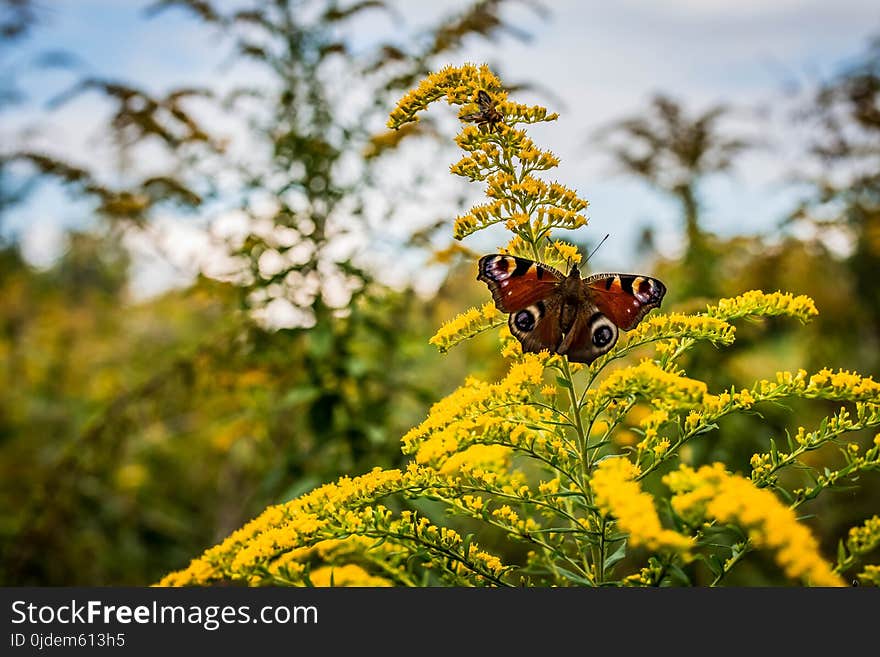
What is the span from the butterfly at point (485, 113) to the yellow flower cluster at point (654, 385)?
32.2 inches

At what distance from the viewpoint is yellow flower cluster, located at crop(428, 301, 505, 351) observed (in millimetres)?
2271

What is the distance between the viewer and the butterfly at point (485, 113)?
7.22 ft

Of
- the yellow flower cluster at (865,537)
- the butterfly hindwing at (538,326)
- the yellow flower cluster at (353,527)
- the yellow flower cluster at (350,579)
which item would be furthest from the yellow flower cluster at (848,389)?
the yellow flower cluster at (350,579)

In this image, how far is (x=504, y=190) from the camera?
7.32ft

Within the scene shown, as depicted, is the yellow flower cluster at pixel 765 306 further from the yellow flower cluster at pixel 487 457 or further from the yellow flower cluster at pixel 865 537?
the yellow flower cluster at pixel 487 457

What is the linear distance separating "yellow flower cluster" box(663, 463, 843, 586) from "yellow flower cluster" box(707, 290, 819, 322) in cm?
62

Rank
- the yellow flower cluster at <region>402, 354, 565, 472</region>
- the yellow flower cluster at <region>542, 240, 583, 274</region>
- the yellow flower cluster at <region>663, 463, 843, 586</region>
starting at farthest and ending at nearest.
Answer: the yellow flower cluster at <region>542, 240, 583, 274</region>, the yellow flower cluster at <region>402, 354, 565, 472</region>, the yellow flower cluster at <region>663, 463, 843, 586</region>

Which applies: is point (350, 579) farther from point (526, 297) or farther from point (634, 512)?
point (634, 512)

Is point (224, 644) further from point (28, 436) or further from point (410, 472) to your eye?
point (28, 436)

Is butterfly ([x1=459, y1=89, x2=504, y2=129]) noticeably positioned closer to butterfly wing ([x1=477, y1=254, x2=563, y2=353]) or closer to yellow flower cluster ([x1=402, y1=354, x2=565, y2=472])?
butterfly wing ([x1=477, y1=254, x2=563, y2=353])

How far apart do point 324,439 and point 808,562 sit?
269cm

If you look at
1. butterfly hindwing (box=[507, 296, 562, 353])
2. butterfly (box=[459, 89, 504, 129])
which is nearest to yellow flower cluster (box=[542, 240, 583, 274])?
butterfly hindwing (box=[507, 296, 562, 353])

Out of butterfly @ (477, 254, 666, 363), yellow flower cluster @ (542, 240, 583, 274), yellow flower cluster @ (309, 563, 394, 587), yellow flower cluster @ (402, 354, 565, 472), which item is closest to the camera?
yellow flower cluster @ (402, 354, 565, 472)

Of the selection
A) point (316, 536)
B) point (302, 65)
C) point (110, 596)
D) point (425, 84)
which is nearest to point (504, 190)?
point (425, 84)
